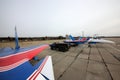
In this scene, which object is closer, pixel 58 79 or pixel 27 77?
pixel 27 77

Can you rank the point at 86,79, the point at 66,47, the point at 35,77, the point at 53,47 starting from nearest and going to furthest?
the point at 35,77, the point at 86,79, the point at 66,47, the point at 53,47

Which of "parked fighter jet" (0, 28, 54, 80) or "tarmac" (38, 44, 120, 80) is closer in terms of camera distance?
"parked fighter jet" (0, 28, 54, 80)

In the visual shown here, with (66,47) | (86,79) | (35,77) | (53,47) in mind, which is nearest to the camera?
(35,77)

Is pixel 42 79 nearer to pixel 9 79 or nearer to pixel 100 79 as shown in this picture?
pixel 9 79

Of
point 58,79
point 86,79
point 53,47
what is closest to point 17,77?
point 58,79

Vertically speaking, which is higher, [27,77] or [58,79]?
[27,77]

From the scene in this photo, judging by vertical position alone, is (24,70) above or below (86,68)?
above

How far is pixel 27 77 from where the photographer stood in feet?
5.16

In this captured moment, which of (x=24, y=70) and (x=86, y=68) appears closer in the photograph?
(x=24, y=70)

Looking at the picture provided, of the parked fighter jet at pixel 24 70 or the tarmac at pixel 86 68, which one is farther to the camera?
the tarmac at pixel 86 68

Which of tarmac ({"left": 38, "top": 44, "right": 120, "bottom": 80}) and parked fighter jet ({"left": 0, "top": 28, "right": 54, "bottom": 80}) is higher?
parked fighter jet ({"left": 0, "top": 28, "right": 54, "bottom": 80})

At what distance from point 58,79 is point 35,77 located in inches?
76.6

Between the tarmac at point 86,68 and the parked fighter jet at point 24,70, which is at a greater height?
the parked fighter jet at point 24,70

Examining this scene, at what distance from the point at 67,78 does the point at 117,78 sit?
2.60m
